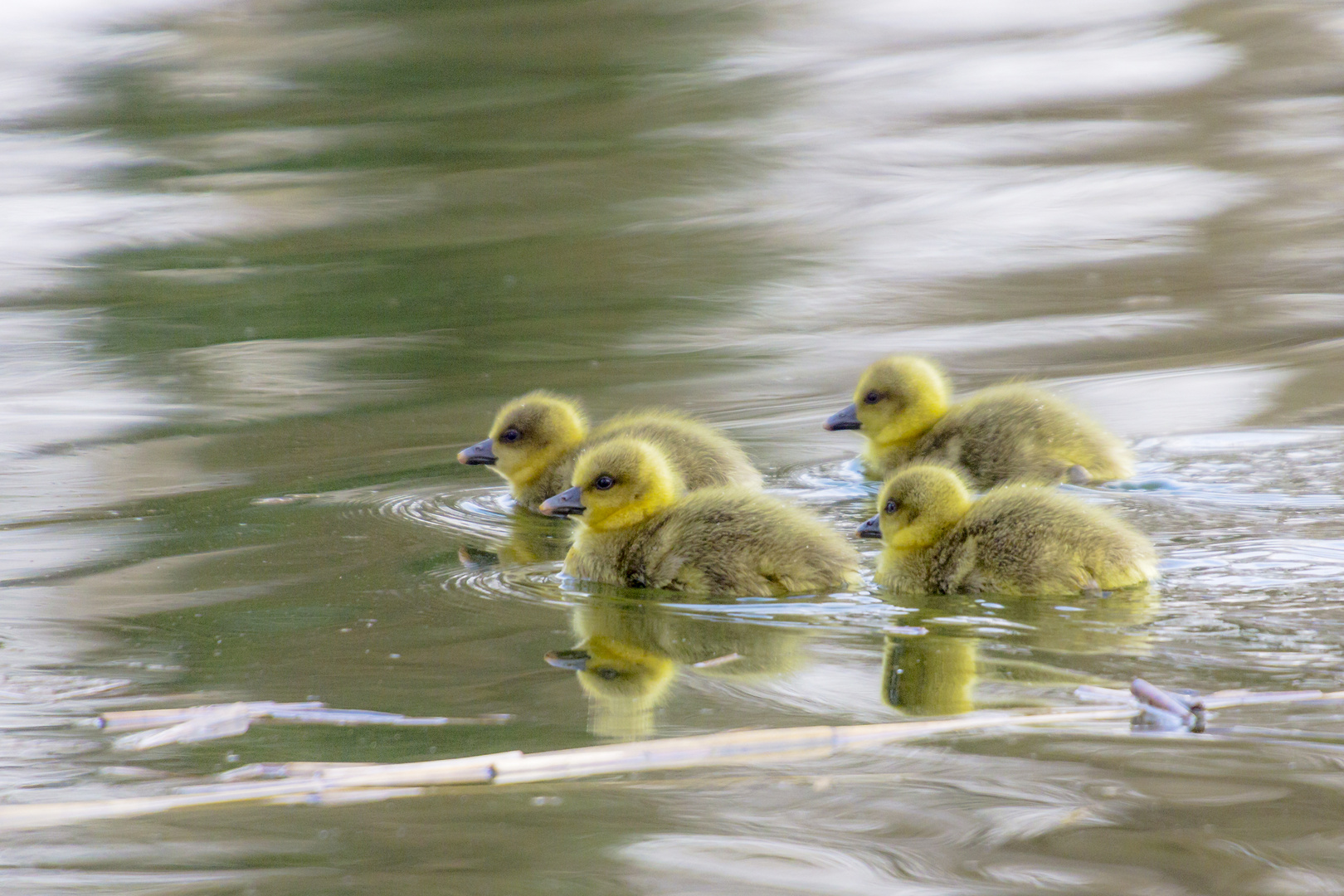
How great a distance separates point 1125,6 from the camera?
44.9 feet

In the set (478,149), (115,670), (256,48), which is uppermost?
(256,48)

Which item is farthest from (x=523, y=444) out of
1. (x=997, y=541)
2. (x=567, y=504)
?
(x=997, y=541)

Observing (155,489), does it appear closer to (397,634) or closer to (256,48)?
(397,634)

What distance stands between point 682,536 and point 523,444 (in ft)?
4.16

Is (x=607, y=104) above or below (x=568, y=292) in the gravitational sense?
above

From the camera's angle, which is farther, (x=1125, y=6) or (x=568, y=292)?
(x=1125, y=6)

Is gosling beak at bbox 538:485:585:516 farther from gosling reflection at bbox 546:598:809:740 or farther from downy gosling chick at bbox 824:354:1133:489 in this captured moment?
downy gosling chick at bbox 824:354:1133:489

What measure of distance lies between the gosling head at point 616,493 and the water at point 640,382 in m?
0.19

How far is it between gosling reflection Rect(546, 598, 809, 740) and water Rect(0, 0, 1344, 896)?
0.06 feet

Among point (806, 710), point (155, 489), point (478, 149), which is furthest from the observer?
point (478, 149)

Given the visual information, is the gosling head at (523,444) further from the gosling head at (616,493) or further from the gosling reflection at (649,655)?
the gosling reflection at (649,655)

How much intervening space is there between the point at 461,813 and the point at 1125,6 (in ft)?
40.5

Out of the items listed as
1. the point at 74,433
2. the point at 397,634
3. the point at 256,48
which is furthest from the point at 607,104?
the point at 397,634

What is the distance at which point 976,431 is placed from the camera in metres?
5.27
